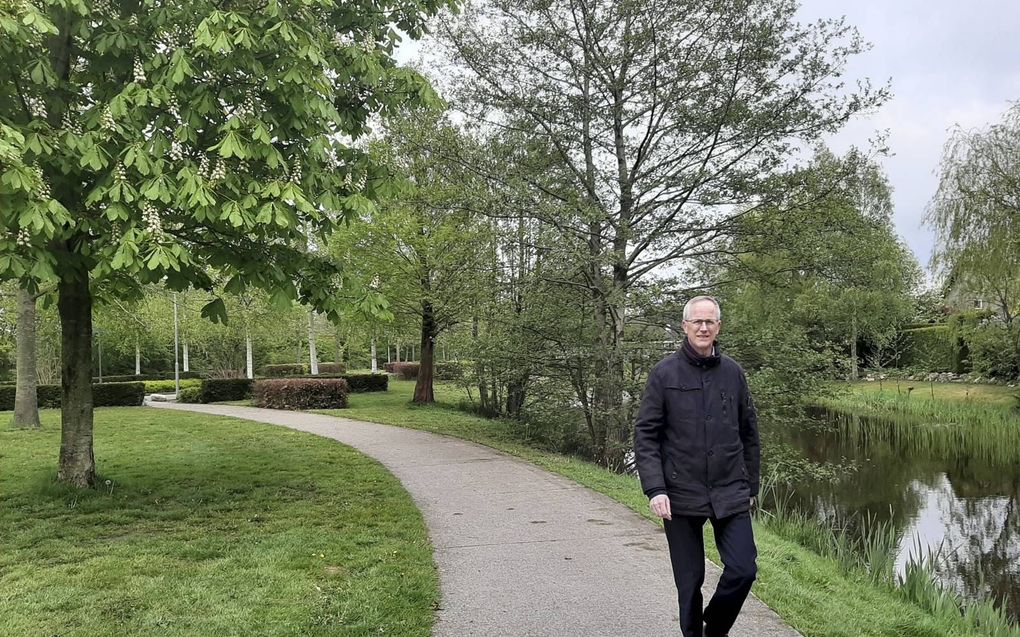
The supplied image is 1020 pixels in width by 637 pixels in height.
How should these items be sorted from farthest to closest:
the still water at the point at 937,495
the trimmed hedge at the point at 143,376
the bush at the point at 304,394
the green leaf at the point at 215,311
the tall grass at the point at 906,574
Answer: the trimmed hedge at the point at 143,376 < the bush at the point at 304,394 < the still water at the point at 937,495 < the green leaf at the point at 215,311 < the tall grass at the point at 906,574

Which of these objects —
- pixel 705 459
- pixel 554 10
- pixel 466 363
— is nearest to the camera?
pixel 705 459

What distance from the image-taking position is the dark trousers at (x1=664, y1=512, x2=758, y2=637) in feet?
10.4

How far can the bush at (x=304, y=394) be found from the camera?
19422mm

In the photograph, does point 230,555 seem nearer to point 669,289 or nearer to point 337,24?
point 337,24

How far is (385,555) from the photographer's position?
5.11 metres

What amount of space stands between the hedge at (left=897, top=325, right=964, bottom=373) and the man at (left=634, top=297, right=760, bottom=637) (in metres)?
25.8

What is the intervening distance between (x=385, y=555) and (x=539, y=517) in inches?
73.1

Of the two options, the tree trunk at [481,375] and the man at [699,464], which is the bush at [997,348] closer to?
the tree trunk at [481,375]

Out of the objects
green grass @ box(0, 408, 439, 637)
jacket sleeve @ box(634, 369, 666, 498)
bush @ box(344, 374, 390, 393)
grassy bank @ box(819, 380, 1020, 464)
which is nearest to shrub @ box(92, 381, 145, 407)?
bush @ box(344, 374, 390, 393)

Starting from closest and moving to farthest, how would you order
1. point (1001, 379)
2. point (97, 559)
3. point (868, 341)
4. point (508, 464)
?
point (97, 559), point (508, 464), point (1001, 379), point (868, 341)

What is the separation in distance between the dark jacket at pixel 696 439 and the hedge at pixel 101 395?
20.4 meters

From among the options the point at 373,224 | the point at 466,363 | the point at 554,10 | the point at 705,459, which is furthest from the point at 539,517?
the point at 373,224

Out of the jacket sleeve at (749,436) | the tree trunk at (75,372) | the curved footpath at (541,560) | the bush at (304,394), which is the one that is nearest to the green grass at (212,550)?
the curved footpath at (541,560)

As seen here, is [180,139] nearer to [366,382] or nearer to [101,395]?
[101,395]
